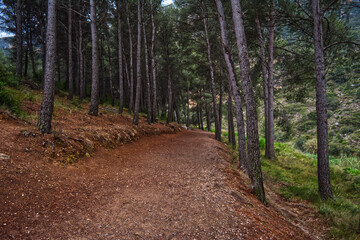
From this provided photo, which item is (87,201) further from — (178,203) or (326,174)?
(326,174)

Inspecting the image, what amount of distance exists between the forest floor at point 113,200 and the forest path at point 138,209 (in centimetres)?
1

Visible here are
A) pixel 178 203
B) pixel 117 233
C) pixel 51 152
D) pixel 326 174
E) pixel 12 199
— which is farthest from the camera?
pixel 326 174

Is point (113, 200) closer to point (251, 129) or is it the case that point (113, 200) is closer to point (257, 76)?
point (251, 129)

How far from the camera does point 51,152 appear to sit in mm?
4715

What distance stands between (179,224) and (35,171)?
11.0 ft

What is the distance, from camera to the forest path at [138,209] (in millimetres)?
2562

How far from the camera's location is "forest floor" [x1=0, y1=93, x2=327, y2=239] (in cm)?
261

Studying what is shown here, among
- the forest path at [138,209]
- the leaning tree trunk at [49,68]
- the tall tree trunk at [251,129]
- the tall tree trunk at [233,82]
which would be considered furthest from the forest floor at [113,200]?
the tall tree trunk at [233,82]

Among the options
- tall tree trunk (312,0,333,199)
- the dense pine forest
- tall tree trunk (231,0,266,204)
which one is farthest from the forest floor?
tall tree trunk (312,0,333,199)

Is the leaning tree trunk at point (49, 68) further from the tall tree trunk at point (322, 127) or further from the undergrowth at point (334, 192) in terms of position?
the tall tree trunk at point (322, 127)

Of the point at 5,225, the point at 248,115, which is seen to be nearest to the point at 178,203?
the point at 5,225

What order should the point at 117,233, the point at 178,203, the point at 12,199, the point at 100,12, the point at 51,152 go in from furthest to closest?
the point at 100,12 < the point at 51,152 < the point at 178,203 < the point at 12,199 < the point at 117,233

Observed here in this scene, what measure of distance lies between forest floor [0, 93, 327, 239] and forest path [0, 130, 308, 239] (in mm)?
13

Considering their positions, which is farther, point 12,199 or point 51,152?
point 51,152
